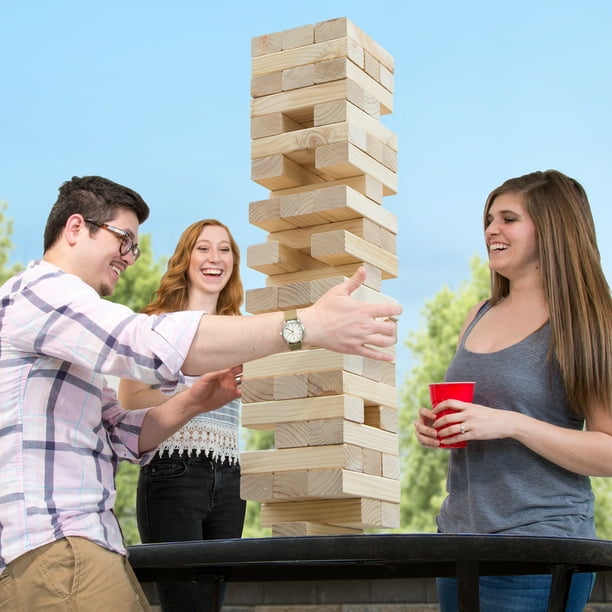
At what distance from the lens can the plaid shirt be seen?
1.88 metres

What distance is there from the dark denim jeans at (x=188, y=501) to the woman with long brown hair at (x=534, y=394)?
116 centimetres

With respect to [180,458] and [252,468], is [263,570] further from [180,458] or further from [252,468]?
[180,458]

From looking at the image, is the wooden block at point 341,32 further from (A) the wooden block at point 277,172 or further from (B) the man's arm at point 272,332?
(B) the man's arm at point 272,332

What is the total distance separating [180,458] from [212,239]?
1.01 m

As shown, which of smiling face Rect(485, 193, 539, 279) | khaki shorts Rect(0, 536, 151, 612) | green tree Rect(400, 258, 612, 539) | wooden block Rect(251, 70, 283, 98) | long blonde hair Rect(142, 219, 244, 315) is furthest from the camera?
green tree Rect(400, 258, 612, 539)

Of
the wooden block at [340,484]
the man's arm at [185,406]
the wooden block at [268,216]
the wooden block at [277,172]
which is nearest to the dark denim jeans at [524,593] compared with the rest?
the wooden block at [340,484]

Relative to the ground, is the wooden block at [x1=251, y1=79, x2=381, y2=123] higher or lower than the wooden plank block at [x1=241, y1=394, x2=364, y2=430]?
higher

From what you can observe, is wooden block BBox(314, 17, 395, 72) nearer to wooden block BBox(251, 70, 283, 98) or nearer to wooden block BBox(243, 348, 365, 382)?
wooden block BBox(251, 70, 283, 98)

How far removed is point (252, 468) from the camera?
288 centimetres

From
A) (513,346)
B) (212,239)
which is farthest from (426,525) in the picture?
(513,346)

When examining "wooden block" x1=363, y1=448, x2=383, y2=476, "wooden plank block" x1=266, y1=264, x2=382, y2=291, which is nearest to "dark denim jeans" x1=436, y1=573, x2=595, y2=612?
"wooden block" x1=363, y1=448, x2=383, y2=476

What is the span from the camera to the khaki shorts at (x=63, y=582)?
1.82 metres

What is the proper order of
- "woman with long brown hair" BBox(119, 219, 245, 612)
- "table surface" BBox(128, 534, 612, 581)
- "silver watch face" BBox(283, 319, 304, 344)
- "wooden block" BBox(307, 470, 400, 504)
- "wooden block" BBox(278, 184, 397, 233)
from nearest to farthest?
"table surface" BBox(128, 534, 612, 581), "silver watch face" BBox(283, 319, 304, 344), "wooden block" BBox(307, 470, 400, 504), "wooden block" BBox(278, 184, 397, 233), "woman with long brown hair" BBox(119, 219, 245, 612)

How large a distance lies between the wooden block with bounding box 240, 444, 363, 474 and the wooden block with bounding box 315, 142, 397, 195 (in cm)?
90
